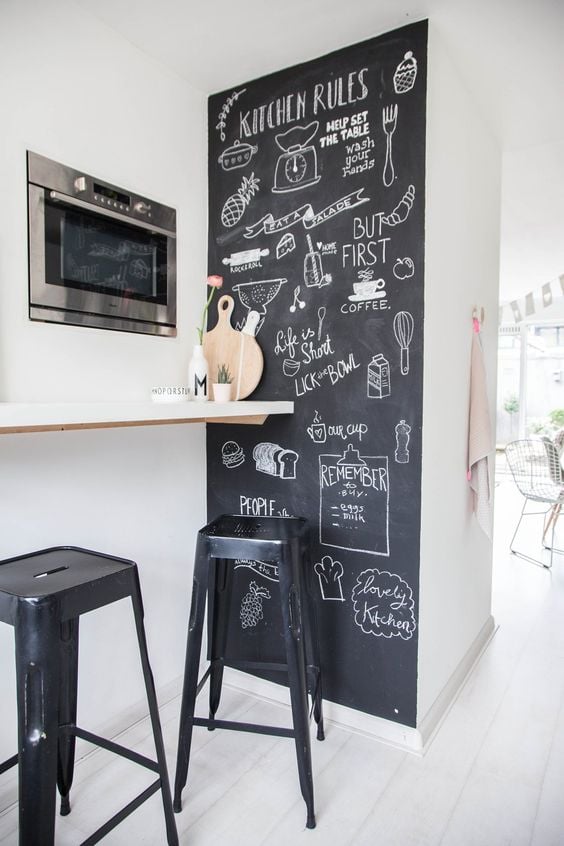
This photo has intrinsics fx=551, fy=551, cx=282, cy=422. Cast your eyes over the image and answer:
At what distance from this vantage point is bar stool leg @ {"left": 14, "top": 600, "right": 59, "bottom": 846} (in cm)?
114

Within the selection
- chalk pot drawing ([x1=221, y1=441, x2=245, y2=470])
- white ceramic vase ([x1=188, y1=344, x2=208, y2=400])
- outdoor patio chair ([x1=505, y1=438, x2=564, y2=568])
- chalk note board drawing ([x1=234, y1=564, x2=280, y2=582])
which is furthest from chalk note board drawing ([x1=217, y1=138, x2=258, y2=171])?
outdoor patio chair ([x1=505, y1=438, x2=564, y2=568])

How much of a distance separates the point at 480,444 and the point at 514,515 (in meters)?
3.65

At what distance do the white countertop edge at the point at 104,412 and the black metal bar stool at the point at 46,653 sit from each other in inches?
15.3

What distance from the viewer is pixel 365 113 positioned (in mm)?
1912

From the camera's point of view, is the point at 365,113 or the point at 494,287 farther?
the point at 494,287

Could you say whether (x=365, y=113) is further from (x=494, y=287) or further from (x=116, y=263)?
(x=494, y=287)

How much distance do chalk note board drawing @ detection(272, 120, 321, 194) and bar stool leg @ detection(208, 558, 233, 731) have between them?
4.68ft

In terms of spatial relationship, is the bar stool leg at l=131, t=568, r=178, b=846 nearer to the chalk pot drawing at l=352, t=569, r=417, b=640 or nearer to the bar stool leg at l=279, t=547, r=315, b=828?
the bar stool leg at l=279, t=547, r=315, b=828

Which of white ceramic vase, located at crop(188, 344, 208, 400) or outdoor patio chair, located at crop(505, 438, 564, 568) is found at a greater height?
white ceramic vase, located at crop(188, 344, 208, 400)

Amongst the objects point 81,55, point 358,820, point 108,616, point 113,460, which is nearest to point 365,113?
point 81,55

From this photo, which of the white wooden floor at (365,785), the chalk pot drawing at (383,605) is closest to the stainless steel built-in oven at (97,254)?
the chalk pot drawing at (383,605)

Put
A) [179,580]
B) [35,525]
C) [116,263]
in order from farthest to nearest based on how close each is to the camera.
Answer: [179,580] → [116,263] → [35,525]

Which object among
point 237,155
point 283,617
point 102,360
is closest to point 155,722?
point 283,617

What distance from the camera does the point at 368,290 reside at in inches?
75.7
